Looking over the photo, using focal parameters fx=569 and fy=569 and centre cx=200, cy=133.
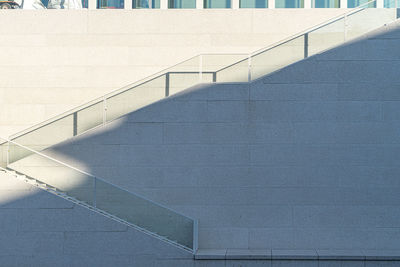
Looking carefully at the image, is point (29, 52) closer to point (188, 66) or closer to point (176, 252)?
point (188, 66)

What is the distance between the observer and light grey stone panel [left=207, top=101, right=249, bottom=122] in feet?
44.5

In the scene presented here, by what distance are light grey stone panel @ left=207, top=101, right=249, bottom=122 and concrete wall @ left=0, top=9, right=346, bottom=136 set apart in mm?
2261

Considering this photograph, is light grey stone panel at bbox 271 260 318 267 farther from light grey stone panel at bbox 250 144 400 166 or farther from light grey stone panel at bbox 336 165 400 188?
light grey stone panel at bbox 250 144 400 166

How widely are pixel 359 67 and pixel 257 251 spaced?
4.95 meters

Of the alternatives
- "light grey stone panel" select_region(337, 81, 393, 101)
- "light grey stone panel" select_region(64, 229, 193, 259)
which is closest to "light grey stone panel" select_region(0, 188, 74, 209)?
"light grey stone panel" select_region(64, 229, 193, 259)

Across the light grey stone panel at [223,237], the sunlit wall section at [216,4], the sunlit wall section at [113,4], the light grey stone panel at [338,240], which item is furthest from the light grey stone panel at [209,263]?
the sunlit wall section at [113,4]

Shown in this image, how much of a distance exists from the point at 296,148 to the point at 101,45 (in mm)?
6001

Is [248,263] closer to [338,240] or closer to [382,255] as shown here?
[338,240]

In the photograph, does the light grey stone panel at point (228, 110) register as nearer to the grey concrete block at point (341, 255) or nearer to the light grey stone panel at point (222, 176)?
the light grey stone panel at point (222, 176)

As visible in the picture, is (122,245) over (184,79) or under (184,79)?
under

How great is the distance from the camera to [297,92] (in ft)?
44.4

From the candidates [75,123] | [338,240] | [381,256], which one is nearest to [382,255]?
[381,256]

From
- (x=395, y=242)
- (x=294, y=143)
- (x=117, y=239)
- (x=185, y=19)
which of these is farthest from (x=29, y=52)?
(x=395, y=242)

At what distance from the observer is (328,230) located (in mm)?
13531
